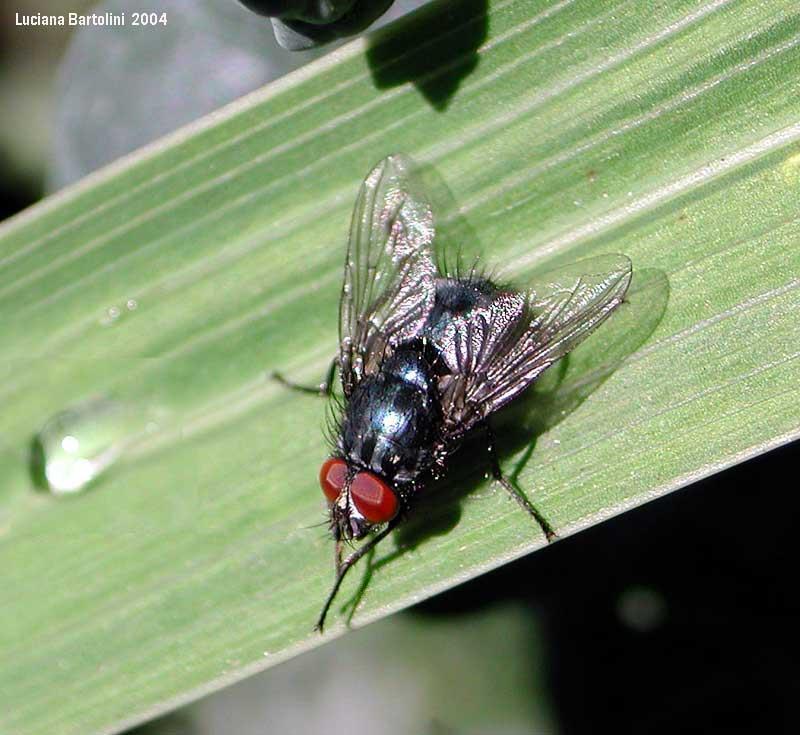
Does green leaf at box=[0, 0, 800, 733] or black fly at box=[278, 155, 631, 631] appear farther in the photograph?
black fly at box=[278, 155, 631, 631]

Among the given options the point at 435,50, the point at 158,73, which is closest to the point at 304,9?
the point at 435,50

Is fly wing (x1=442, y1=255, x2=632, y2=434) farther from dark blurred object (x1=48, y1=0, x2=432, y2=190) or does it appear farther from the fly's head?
dark blurred object (x1=48, y1=0, x2=432, y2=190)

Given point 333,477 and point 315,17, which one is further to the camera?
point 333,477

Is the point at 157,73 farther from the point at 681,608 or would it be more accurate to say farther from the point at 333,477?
the point at 681,608

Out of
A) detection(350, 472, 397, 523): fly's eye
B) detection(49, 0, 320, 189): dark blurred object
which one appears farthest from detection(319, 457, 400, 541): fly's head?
detection(49, 0, 320, 189): dark blurred object

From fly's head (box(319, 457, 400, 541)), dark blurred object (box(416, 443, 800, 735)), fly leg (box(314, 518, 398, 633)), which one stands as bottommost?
dark blurred object (box(416, 443, 800, 735))

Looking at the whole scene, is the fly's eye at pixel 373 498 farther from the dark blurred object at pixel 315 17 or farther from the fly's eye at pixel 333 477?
the dark blurred object at pixel 315 17
